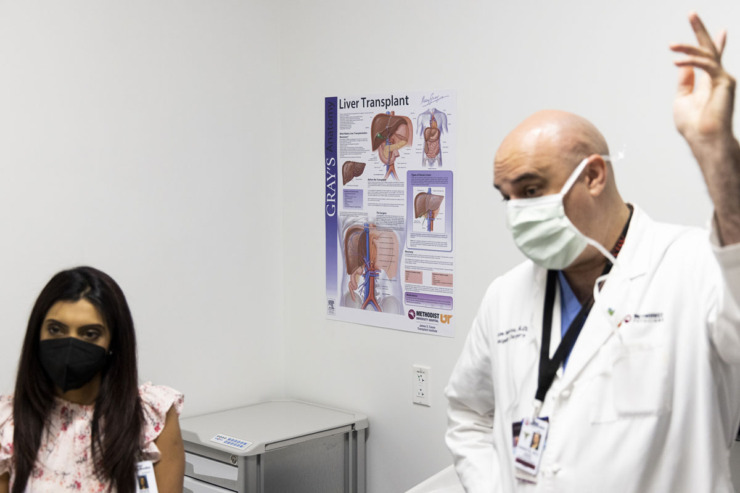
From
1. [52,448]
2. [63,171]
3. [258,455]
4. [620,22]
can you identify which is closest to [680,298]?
[620,22]

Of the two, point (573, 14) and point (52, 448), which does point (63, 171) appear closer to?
point (52, 448)

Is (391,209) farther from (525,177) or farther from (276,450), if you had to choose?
(525,177)

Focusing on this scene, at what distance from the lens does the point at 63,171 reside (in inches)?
98.1

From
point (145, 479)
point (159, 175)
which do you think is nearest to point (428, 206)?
point (159, 175)

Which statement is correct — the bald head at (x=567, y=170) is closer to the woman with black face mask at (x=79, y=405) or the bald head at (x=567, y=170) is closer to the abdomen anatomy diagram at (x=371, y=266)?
Answer: the woman with black face mask at (x=79, y=405)

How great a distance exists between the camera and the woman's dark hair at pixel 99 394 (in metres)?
1.83

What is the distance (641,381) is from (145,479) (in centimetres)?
115

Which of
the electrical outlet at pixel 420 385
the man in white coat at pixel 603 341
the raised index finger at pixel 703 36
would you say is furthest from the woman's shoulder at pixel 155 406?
the raised index finger at pixel 703 36

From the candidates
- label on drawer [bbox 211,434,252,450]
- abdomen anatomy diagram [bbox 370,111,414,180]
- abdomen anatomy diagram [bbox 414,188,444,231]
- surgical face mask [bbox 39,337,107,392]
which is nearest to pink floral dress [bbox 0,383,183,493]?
surgical face mask [bbox 39,337,107,392]

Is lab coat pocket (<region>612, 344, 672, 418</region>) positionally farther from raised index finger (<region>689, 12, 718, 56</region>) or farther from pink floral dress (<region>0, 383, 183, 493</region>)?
pink floral dress (<region>0, 383, 183, 493</region>)

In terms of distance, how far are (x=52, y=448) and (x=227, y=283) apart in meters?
1.19

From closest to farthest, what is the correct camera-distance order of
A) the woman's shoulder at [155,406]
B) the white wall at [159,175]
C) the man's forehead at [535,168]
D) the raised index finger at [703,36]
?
1. the raised index finger at [703,36]
2. the man's forehead at [535,168]
3. the woman's shoulder at [155,406]
4. the white wall at [159,175]

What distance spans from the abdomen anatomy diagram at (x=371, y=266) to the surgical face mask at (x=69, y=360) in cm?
118

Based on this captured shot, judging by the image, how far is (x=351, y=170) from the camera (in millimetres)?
2859
